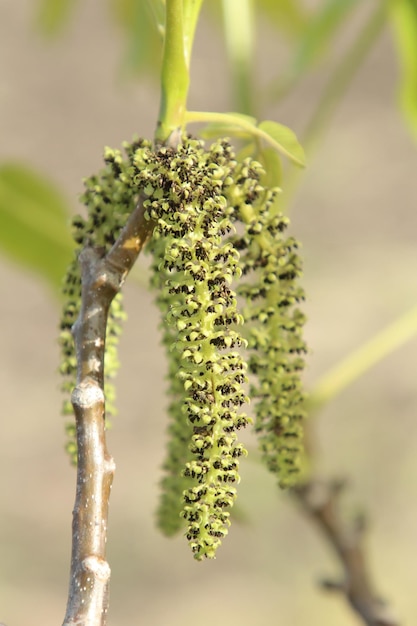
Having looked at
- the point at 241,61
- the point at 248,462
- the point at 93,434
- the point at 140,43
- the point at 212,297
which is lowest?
the point at 93,434

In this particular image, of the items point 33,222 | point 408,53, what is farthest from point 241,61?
point 33,222

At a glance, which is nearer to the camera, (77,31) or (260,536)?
(260,536)

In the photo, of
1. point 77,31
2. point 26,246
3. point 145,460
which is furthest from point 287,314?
point 77,31

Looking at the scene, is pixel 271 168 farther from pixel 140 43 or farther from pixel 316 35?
pixel 140 43

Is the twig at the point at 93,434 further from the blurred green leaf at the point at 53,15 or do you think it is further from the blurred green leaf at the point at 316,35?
the blurred green leaf at the point at 53,15

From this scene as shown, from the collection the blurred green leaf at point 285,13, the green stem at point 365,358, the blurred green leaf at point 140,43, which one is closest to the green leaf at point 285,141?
the green stem at point 365,358

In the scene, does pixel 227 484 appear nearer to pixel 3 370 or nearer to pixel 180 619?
pixel 180 619
